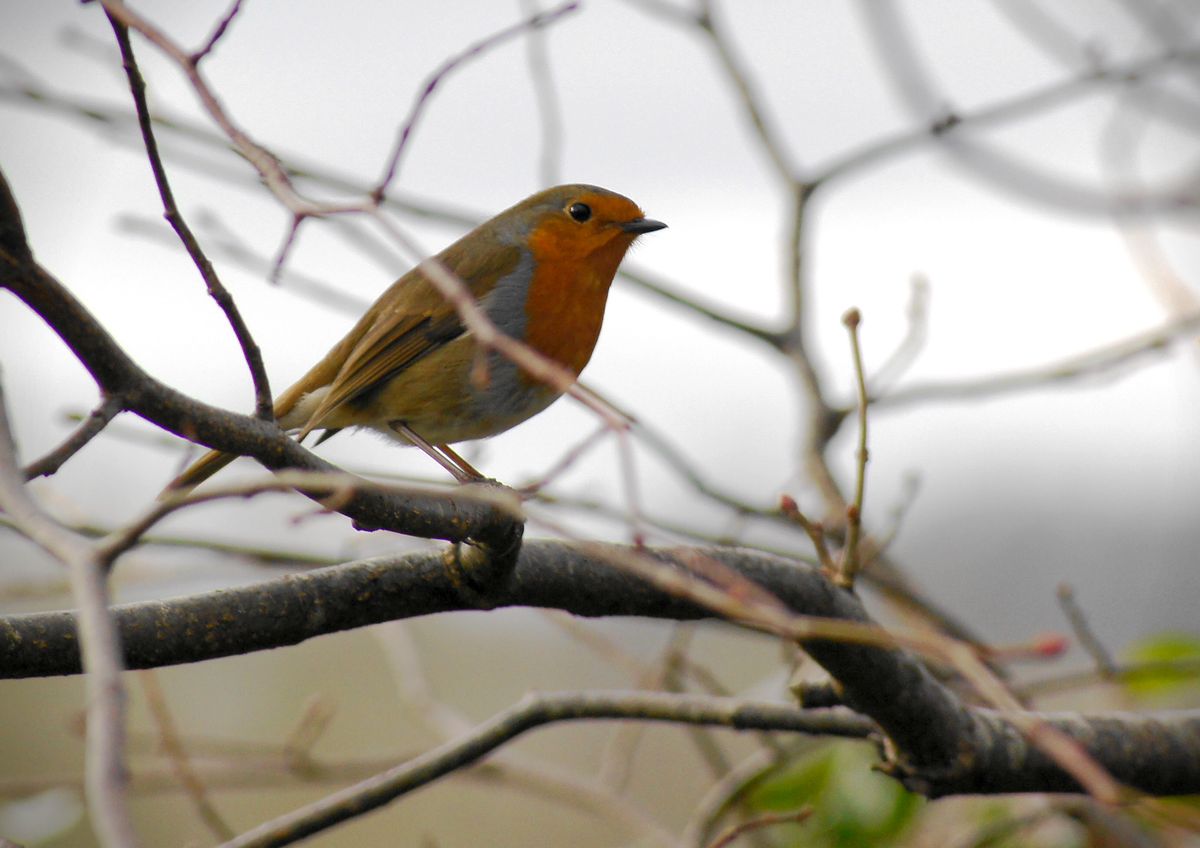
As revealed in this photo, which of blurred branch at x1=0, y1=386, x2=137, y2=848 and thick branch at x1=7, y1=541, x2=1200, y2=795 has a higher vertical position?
blurred branch at x1=0, y1=386, x2=137, y2=848

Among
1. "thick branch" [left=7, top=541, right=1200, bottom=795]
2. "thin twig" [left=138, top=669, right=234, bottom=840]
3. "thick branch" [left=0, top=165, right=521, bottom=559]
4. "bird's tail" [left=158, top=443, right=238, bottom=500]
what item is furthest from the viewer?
"bird's tail" [left=158, top=443, right=238, bottom=500]

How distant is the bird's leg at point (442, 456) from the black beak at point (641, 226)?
0.91 m

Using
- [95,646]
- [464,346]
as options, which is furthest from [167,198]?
[464,346]

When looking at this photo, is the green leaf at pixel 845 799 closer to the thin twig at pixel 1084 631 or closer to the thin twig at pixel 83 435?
the thin twig at pixel 1084 631

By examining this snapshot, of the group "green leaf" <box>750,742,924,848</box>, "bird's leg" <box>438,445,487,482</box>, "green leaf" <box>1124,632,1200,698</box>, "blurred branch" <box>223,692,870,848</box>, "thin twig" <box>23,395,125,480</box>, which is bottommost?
"green leaf" <box>750,742,924,848</box>

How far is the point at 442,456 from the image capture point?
347 cm

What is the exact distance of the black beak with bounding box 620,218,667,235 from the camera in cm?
388

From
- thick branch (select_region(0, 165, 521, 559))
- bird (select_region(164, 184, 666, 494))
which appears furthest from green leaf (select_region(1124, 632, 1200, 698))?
thick branch (select_region(0, 165, 521, 559))

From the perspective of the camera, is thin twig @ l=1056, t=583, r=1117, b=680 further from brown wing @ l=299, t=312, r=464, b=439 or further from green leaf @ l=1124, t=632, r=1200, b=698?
brown wing @ l=299, t=312, r=464, b=439

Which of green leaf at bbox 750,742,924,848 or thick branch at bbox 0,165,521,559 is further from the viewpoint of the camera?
green leaf at bbox 750,742,924,848

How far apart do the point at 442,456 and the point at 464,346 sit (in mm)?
331

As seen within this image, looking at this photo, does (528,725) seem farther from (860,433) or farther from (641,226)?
(641,226)

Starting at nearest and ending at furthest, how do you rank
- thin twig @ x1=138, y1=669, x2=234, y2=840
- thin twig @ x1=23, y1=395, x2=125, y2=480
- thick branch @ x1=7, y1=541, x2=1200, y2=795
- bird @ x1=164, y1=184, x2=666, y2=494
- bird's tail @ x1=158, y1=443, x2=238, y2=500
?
thin twig @ x1=23, y1=395, x2=125, y2=480
thick branch @ x1=7, y1=541, x2=1200, y2=795
thin twig @ x1=138, y1=669, x2=234, y2=840
bird's tail @ x1=158, y1=443, x2=238, y2=500
bird @ x1=164, y1=184, x2=666, y2=494

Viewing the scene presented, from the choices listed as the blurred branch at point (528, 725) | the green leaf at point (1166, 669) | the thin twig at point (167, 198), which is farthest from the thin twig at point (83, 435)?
the green leaf at point (1166, 669)
